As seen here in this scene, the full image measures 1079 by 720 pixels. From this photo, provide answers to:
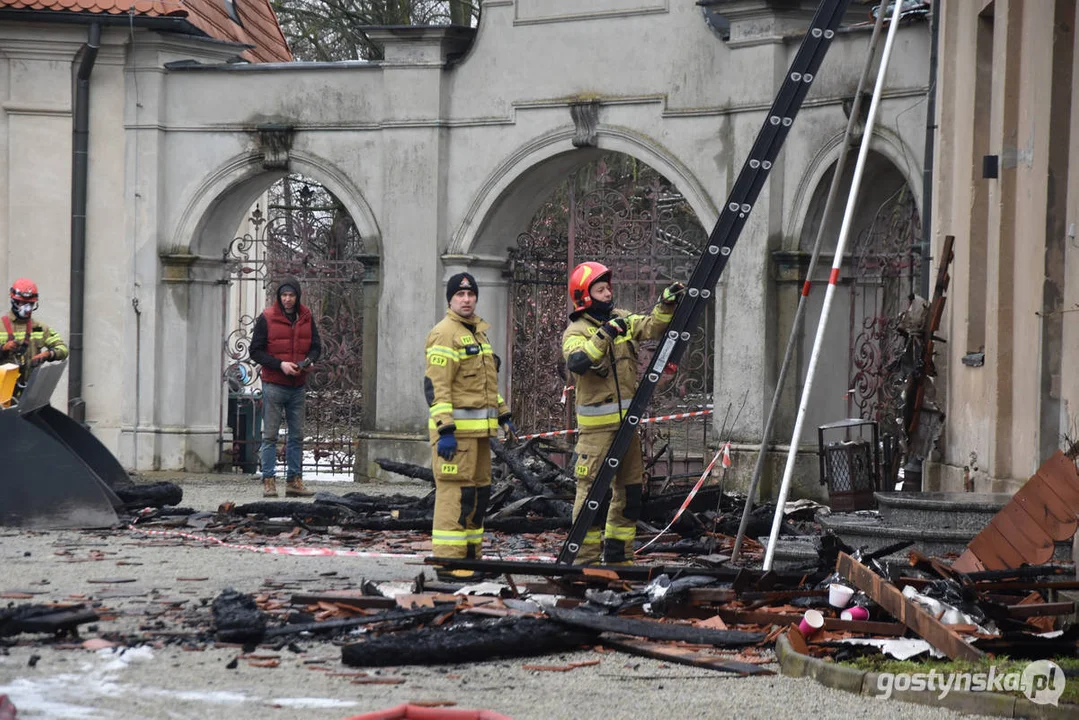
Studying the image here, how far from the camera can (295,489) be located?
15977 mm

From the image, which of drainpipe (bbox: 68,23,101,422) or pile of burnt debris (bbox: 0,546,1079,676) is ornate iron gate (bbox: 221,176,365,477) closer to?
drainpipe (bbox: 68,23,101,422)

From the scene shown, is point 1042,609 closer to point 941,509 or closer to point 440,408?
point 941,509

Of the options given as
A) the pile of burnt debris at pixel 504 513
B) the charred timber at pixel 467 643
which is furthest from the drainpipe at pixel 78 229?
the charred timber at pixel 467 643

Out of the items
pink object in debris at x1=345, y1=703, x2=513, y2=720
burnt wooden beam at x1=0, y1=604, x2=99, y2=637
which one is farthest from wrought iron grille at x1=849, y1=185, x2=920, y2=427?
pink object in debris at x1=345, y1=703, x2=513, y2=720

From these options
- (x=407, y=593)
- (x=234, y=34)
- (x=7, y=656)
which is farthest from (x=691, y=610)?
(x=234, y=34)

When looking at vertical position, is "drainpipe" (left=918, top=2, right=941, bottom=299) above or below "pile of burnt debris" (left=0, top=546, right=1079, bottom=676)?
above

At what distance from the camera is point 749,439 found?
16.1m

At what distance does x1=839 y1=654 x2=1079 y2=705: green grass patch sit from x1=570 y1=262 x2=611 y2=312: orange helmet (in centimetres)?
381

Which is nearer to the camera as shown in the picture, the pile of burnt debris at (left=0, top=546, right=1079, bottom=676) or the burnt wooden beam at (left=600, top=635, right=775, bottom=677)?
the burnt wooden beam at (left=600, top=635, right=775, bottom=677)

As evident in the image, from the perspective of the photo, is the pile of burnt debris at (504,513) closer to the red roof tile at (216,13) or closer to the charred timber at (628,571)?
the charred timber at (628,571)

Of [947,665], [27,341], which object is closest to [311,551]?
[27,341]

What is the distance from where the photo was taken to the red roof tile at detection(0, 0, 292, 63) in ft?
59.5

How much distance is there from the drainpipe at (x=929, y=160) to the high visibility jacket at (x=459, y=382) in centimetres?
454

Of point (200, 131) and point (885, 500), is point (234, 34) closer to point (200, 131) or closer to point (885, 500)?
point (200, 131)
